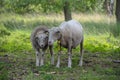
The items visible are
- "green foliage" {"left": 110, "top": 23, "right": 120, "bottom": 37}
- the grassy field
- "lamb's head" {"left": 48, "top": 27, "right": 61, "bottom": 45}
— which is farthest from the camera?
"green foliage" {"left": 110, "top": 23, "right": 120, "bottom": 37}

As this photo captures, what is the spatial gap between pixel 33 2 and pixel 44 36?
9.68 m

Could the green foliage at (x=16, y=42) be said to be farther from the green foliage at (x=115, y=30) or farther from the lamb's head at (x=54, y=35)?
the lamb's head at (x=54, y=35)

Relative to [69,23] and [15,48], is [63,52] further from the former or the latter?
[69,23]

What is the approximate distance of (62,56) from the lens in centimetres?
1452

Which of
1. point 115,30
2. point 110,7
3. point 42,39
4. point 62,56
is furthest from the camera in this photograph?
point 110,7

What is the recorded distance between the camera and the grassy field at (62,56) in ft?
33.6

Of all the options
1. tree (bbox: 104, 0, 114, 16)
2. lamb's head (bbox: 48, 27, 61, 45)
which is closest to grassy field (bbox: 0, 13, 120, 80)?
lamb's head (bbox: 48, 27, 61, 45)

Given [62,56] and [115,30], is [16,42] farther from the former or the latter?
[115,30]

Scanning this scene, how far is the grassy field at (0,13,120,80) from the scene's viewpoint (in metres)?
10.2

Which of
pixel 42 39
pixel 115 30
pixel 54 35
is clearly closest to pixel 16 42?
pixel 115 30

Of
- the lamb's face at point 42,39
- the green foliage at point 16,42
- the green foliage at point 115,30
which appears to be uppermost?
the lamb's face at point 42,39

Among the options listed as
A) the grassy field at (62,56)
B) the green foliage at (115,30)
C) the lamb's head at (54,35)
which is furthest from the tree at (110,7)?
the lamb's head at (54,35)

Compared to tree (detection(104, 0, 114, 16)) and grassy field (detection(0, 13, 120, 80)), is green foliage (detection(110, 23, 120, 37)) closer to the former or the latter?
grassy field (detection(0, 13, 120, 80))

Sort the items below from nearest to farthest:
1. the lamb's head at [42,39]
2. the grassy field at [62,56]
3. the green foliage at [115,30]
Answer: the grassy field at [62,56] < the lamb's head at [42,39] < the green foliage at [115,30]
